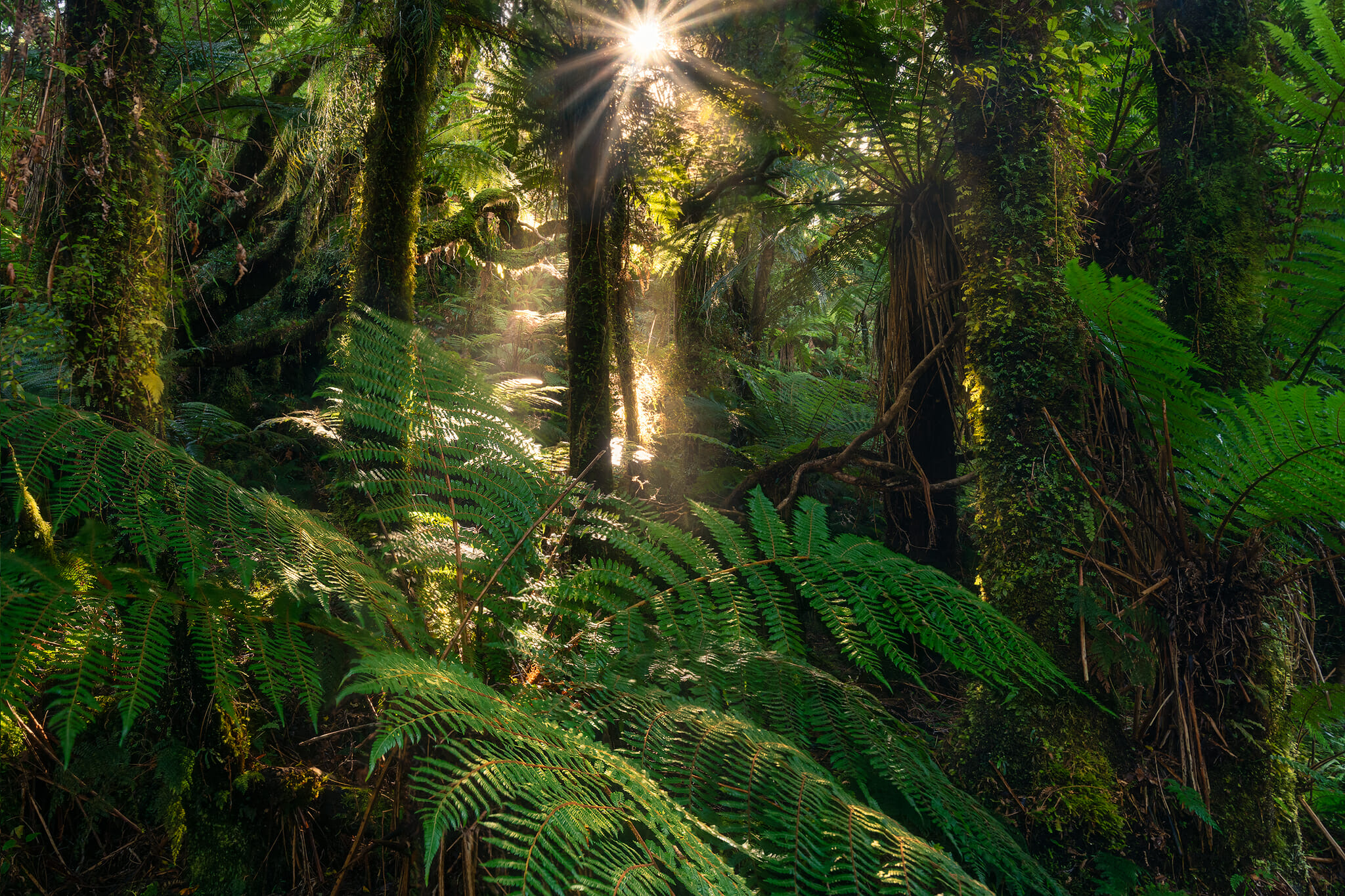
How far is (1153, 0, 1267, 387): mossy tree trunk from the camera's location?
2.17 metres

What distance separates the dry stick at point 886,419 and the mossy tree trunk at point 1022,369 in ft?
1.71

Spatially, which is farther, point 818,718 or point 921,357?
point 921,357

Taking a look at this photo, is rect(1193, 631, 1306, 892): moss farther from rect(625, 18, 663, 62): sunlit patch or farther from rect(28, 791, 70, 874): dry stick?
rect(625, 18, 663, 62): sunlit patch

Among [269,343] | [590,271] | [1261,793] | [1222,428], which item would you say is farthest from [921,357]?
[269,343]

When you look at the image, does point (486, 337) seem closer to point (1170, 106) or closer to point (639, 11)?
point (639, 11)

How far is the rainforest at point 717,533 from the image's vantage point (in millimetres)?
1158

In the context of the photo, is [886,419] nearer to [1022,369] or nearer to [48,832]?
[1022,369]

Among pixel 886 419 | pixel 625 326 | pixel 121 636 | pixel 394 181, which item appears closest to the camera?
pixel 121 636

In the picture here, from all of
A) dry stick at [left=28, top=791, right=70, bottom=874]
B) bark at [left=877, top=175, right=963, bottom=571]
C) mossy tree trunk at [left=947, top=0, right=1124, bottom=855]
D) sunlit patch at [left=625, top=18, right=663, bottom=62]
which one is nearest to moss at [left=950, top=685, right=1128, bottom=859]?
mossy tree trunk at [left=947, top=0, right=1124, bottom=855]

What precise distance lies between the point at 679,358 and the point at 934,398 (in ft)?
9.11

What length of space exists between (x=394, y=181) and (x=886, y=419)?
8.00ft

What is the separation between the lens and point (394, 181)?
2824 millimetres

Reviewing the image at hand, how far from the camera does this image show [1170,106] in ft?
7.72

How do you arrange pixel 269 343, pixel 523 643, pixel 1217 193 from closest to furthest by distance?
1. pixel 523 643
2. pixel 1217 193
3. pixel 269 343
